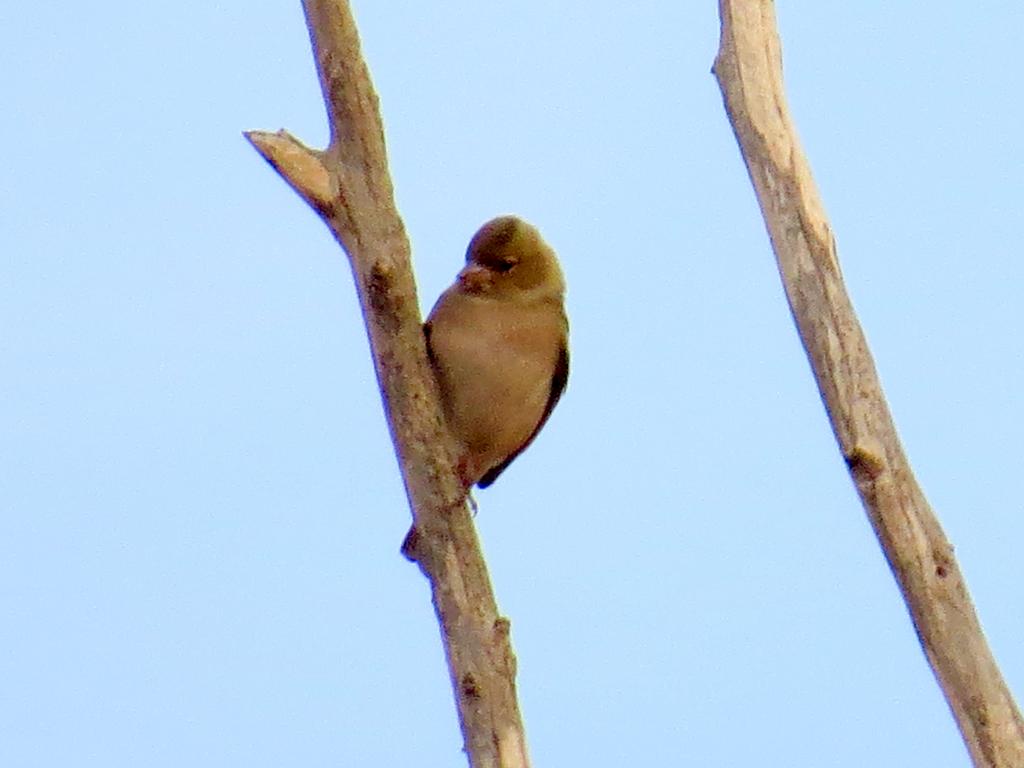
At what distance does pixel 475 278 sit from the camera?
268 inches

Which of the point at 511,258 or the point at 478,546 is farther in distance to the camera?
the point at 511,258

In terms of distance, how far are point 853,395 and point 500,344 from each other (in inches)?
66.3

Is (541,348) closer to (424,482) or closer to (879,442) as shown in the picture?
(424,482)

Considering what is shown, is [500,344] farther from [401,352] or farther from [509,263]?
[401,352]

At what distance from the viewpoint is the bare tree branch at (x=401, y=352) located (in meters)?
5.46

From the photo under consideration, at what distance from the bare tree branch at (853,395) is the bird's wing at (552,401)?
1481 mm

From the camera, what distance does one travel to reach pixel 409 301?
222 inches

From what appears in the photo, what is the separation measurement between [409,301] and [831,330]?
1.30m

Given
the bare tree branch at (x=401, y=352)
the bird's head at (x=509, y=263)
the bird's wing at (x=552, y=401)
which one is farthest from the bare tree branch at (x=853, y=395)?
the bird's wing at (x=552, y=401)

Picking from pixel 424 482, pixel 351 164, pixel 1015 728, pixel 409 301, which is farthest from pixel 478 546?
pixel 1015 728

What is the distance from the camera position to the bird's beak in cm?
677

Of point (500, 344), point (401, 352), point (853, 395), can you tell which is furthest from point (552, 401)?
point (853, 395)

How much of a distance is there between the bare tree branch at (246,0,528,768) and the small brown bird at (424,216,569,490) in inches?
15.9

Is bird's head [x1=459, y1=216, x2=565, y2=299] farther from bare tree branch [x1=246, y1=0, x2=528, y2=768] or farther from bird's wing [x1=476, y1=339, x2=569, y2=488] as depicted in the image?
bare tree branch [x1=246, y1=0, x2=528, y2=768]
